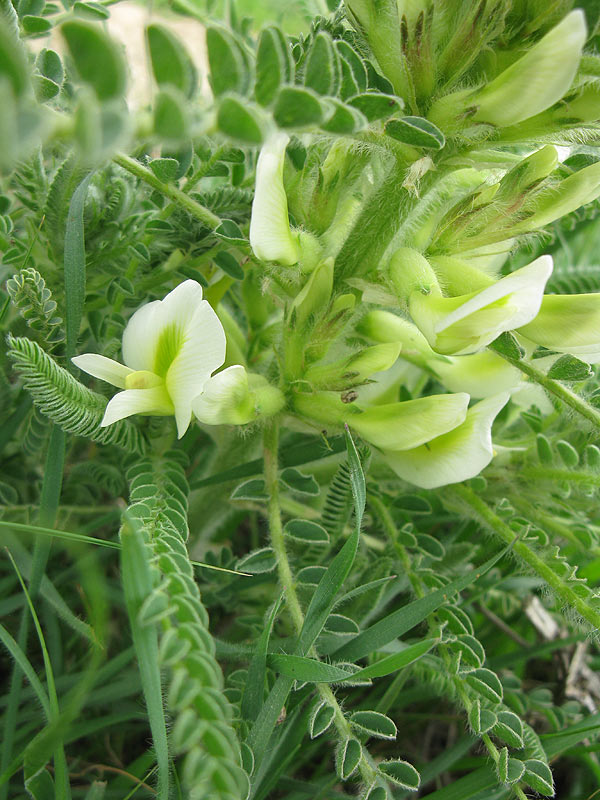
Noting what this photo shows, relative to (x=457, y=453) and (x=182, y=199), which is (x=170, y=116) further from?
(x=457, y=453)

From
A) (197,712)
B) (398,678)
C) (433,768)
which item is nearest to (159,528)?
(197,712)

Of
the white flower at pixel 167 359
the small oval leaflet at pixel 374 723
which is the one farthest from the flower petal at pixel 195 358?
the small oval leaflet at pixel 374 723

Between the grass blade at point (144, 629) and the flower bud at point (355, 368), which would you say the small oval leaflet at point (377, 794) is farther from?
the flower bud at point (355, 368)

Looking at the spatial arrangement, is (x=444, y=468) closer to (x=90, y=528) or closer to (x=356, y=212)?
(x=356, y=212)

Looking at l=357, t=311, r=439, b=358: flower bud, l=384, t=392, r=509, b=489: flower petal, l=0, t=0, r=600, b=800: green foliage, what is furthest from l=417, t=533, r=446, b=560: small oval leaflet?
l=357, t=311, r=439, b=358: flower bud

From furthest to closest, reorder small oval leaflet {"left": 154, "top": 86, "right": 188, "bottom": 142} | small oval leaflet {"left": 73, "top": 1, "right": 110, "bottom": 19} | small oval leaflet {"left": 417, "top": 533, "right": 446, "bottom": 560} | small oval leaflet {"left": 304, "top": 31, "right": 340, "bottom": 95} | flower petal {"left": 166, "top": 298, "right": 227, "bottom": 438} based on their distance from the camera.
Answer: small oval leaflet {"left": 417, "top": 533, "right": 446, "bottom": 560}, small oval leaflet {"left": 73, "top": 1, "right": 110, "bottom": 19}, flower petal {"left": 166, "top": 298, "right": 227, "bottom": 438}, small oval leaflet {"left": 304, "top": 31, "right": 340, "bottom": 95}, small oval leaflet {"left": 154, "top": 86, "right": 188, "bottom": 142}

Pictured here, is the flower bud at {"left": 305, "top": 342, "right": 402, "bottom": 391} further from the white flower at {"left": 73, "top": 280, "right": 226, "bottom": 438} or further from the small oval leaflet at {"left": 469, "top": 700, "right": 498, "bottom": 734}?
the small oval leaflet at {"left": 469, "top": 700, "right": 498, "bottom": 734}
